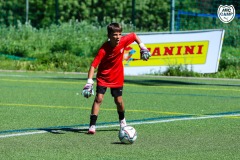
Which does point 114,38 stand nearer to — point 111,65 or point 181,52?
point 111,65

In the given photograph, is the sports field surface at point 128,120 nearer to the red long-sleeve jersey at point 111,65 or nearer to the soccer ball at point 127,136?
the soccer ball at point 127,136

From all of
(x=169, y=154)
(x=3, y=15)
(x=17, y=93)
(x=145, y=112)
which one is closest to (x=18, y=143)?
(x=169, y=154)

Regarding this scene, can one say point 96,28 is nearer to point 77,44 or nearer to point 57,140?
point 77,44

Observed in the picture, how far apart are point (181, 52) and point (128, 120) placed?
9574 mm

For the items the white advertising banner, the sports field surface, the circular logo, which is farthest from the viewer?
the circular logo

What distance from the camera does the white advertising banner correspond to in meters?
22.4

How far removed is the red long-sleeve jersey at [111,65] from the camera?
38.2 ft

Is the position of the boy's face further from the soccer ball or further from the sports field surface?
the soccer ball

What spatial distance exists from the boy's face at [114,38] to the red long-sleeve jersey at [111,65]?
85 mm

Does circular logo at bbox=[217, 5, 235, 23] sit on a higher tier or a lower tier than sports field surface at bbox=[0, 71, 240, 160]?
higher

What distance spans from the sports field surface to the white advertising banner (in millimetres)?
1567

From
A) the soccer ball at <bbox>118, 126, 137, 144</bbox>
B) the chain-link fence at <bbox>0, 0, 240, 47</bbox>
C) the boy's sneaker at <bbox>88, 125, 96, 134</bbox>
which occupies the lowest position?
the chain-link fence at <bbox>0, 0, 240, 47</bbox>

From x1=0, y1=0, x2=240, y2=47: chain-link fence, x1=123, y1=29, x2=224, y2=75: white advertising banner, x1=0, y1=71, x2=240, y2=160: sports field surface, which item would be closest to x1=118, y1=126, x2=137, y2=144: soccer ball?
x1=0, y1=71, x2=240, y2=160: sports field surface

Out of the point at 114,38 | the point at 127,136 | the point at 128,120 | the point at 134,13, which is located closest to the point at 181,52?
the point at 134,13
